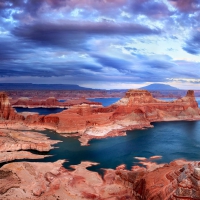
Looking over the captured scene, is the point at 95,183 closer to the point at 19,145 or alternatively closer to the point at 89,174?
the point at 89,174

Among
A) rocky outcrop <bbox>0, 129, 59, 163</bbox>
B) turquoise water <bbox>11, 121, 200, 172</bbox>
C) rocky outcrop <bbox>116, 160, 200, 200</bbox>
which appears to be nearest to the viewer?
rocky outcrop <bbox>116, 160, 200, 200</bbox>

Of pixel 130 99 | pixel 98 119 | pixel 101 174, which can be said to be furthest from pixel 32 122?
pixel 101 174

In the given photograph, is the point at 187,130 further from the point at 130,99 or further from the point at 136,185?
the point at 136,185

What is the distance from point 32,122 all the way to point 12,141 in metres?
20.5

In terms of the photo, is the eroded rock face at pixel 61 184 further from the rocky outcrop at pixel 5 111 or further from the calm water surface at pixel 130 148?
the rocky outcrop at pixel 5 111

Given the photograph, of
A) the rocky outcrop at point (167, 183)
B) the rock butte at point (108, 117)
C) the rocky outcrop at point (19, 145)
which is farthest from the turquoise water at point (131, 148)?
the rocky outcrop at point (167, 183)

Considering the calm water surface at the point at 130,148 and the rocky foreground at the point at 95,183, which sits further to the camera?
the calm water surface at the point at 130,148

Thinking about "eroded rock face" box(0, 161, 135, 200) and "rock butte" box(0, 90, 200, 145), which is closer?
"eroded rock face" box(0, 161, 135, 200)

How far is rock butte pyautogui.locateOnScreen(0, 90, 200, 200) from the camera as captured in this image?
69.6 ft

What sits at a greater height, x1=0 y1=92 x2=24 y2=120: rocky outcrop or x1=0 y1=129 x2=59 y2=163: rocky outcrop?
x1=0 y1=92 x2=24 y2=120: rocky outcrop

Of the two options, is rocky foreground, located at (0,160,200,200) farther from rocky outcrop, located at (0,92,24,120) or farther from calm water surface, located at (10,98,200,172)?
rocky outcrop, located at (0,92,24,120)

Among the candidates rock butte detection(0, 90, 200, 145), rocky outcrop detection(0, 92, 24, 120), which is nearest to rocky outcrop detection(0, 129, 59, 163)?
rock butte detection(0, 90, 200, 145)

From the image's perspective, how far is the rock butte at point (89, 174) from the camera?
21.2 meters

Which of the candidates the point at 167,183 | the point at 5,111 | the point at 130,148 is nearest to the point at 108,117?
the point at 130,148
